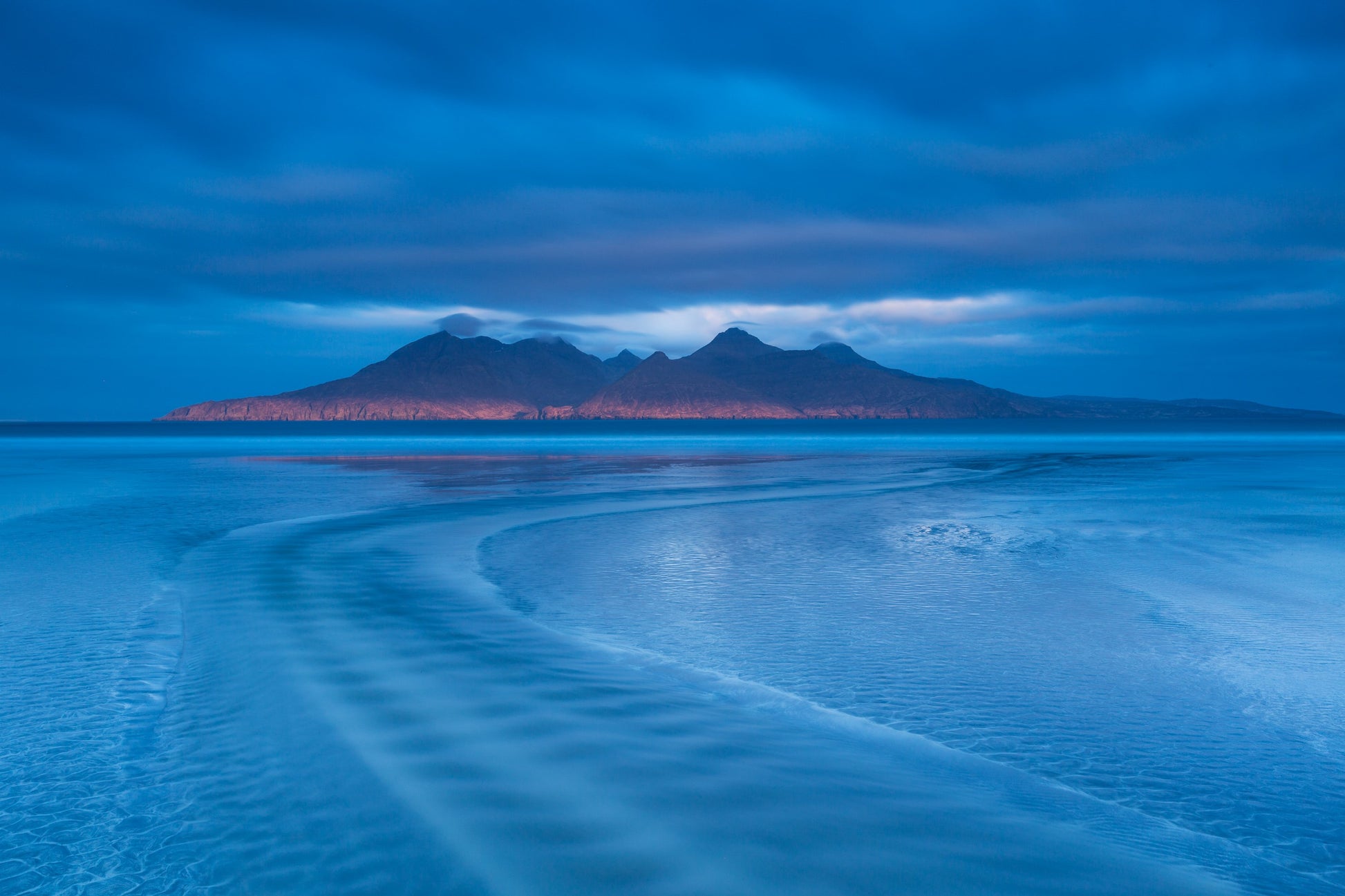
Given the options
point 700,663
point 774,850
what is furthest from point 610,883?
point 700,663

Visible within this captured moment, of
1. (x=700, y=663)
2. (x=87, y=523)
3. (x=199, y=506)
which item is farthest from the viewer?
(x=199, y=506)

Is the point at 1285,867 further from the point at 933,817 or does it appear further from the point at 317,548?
the point at 317,548

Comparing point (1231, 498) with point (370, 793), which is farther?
point (1231, 498)

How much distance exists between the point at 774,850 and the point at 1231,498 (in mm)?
23968

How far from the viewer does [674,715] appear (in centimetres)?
650

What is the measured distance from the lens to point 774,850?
14.9ft

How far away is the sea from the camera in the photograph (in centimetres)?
445

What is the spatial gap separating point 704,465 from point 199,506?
22.7 meters

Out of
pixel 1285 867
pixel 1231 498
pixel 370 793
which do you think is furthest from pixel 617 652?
pixel 1231 498

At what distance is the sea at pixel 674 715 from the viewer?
4.45 meters

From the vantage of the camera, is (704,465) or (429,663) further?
(704,465)

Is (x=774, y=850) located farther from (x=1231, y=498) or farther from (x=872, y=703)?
(x=1231, y=498)

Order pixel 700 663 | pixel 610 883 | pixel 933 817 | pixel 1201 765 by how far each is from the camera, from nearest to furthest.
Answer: pixel 610 883
pixel 933 817
pixel 1201 765
pixel 700 663

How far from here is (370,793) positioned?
5.19 metres
